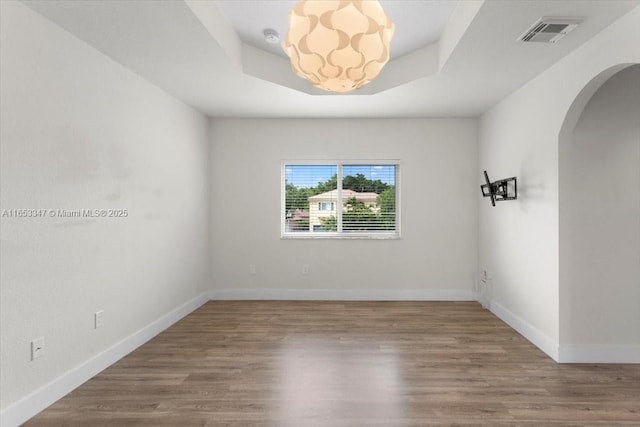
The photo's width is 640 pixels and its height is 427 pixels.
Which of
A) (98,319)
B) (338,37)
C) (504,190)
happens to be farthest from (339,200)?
(338,37)

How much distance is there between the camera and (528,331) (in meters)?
3.33

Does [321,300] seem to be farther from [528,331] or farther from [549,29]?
[549,29]

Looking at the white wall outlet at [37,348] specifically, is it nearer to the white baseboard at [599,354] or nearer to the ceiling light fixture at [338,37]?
the ceiling light fixture at [338,37]

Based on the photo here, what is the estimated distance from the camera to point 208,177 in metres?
4.84

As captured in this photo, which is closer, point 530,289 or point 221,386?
point 221,386

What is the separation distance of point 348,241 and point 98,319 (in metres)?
3.08

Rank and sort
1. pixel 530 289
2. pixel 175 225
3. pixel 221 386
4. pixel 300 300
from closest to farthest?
pixel 221 386 < pixel 530 289 < pixel 175 225 < pixel 300 300

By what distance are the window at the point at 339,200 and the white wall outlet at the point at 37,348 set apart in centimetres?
306

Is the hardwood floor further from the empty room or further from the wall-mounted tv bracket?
the wall-mounted tv bracket

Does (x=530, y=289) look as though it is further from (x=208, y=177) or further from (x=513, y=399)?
(x=208, y=177)

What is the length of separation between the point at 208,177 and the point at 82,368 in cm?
285

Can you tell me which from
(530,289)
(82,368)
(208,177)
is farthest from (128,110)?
(530,289)

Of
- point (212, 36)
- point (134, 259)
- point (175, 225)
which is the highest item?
point (212, 36)

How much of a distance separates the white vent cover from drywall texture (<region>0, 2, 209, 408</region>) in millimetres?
3225
